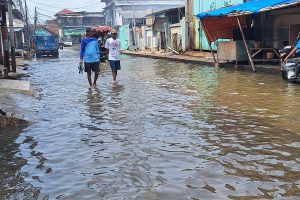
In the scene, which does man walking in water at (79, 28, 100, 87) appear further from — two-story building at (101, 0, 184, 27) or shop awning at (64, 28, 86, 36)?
shop awning at (64, 28, 86, 36)

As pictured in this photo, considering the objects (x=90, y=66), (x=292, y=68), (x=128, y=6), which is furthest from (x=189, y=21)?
(x=128, y=6)

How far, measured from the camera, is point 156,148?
18.2 feet

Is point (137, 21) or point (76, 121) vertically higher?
point (137, 21)

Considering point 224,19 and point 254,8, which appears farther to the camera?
point 224,19

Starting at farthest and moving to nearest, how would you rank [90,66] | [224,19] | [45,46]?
[45,46] < [224,19] < [90,66]

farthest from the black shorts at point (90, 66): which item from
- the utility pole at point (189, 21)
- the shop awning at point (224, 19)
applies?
the utility pole at point (189, 21)

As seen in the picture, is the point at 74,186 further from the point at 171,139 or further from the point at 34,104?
the point at 34,104

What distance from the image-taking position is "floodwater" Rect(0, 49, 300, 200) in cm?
411

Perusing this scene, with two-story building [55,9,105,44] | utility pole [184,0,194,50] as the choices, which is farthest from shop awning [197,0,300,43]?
two-story building [55,9,105,44]

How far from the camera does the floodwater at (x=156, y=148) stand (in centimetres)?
411

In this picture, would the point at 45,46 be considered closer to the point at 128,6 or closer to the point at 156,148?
the point at 156,148

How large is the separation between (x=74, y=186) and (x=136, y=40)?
1894 inches

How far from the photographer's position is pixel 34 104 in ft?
30.8

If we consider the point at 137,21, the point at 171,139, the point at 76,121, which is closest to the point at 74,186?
the point at 171,139
